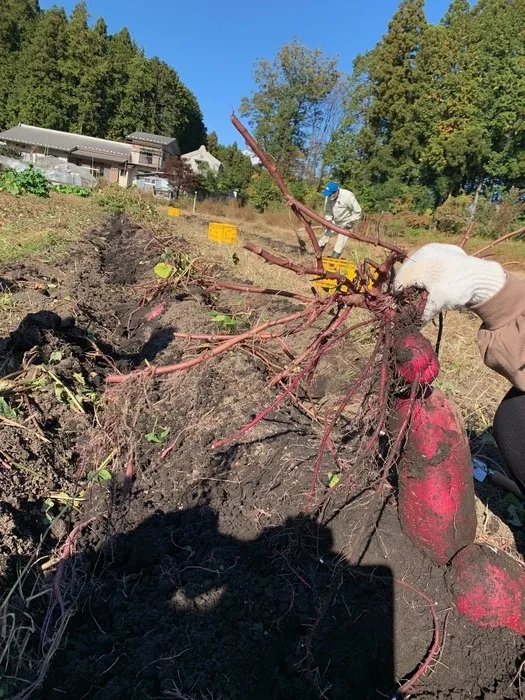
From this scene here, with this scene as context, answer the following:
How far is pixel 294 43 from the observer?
35.3 m

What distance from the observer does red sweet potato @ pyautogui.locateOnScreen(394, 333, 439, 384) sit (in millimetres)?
1581

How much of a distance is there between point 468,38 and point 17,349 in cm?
3532

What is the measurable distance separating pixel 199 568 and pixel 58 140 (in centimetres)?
5052

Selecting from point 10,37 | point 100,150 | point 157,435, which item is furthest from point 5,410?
point 10,37

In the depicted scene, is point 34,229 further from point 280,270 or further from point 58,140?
point 58,140

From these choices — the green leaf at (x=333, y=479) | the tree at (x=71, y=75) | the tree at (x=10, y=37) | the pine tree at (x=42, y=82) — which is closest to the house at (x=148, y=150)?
the tree at (x=71, y=75)

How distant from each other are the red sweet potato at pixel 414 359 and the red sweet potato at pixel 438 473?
0.11 meters

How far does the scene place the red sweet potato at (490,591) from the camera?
161 centimetres

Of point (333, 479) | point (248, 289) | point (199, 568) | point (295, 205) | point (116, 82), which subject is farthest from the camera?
point (116, 82)

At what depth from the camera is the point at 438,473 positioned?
1.66m

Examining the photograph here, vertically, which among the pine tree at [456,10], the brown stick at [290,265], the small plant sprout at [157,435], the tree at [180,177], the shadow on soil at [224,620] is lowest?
the shadow on soil at [224,620]

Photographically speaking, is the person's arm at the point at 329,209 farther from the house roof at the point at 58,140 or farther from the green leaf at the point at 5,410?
the house roof at the point at 58,140

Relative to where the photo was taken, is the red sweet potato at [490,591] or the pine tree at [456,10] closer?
the red sweet potato at [490,591]

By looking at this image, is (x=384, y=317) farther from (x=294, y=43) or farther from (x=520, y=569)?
(x=294, y=43)
